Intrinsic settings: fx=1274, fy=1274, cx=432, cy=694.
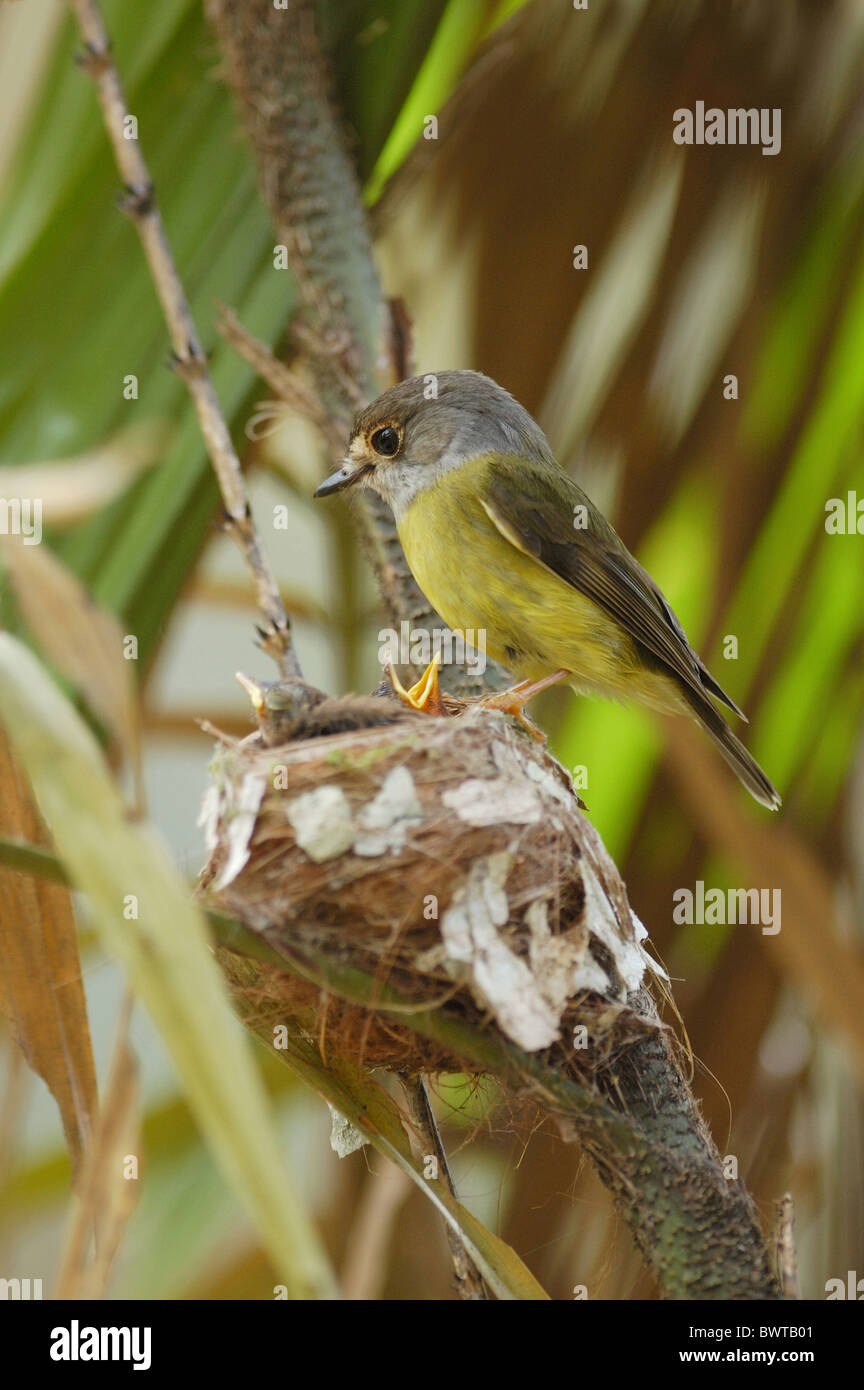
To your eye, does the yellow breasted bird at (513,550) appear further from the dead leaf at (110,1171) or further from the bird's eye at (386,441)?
the dead leaf at (110,1171)

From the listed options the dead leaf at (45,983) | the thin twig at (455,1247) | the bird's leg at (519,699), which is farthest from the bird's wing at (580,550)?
the dead leaf at (45,983)

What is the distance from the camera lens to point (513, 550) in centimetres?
326

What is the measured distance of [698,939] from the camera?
283cm

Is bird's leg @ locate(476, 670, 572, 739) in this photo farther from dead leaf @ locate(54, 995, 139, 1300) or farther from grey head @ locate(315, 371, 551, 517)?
dead leaf @ locate(54, 995, 139, 1300)

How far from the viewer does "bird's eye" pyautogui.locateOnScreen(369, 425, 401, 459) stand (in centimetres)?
336

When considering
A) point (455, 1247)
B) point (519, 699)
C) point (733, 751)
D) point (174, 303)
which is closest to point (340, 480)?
point (519, 699)

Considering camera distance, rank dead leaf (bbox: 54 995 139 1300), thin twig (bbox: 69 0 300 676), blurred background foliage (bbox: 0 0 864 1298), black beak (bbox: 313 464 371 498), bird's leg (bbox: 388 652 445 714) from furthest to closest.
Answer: black beak (bbox: 313 464 371 498)
bird's leg (bbox: 388 652 445 714)
blurred background foliage (bbox: 0 0 864 1298)
thin twig (bbox: 69 0 300 676)
dead leaf (bbox: 54 995 139 1300)

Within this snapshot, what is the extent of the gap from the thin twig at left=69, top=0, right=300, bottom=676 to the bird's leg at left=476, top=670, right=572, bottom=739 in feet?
2.10

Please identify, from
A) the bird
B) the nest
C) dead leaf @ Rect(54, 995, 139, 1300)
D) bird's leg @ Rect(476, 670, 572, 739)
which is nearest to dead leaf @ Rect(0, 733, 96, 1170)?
dead leaf @ Rect(54, 995, 139, 1300)

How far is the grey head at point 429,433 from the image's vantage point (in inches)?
131

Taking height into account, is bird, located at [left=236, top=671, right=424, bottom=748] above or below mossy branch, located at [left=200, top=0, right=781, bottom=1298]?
below

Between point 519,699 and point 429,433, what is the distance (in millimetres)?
766

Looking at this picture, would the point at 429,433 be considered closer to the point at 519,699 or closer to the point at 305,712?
the point at 519,699

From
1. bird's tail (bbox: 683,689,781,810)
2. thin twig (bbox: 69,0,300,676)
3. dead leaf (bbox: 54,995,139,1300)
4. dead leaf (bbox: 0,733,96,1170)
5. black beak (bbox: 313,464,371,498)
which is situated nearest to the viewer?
dead leaf (bbox: 54,995,139,1300)
